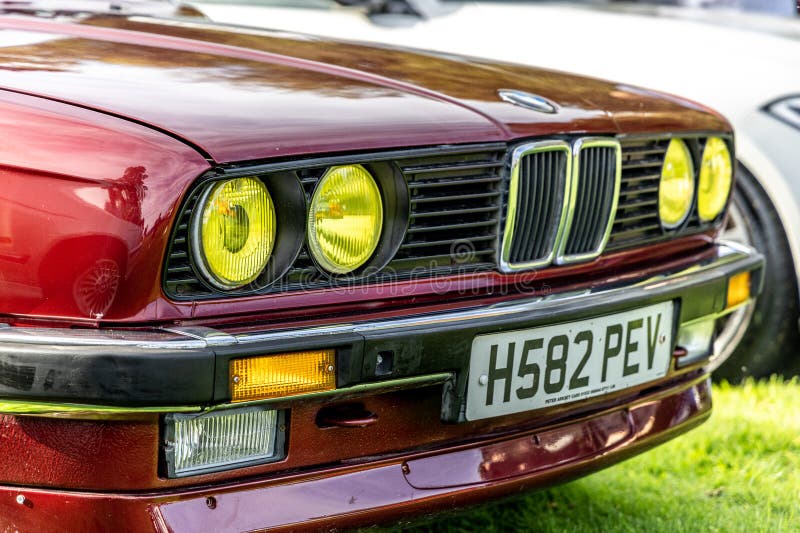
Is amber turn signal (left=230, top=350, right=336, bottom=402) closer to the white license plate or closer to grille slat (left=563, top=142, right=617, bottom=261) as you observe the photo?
the white license plate

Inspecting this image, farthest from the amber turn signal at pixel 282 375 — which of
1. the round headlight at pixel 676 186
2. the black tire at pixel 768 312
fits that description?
the black tire at pixel 768 312

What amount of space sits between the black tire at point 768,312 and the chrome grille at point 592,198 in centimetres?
164

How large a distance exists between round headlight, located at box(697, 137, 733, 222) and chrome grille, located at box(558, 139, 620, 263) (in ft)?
1.49

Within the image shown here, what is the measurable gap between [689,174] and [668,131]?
7.6 inches

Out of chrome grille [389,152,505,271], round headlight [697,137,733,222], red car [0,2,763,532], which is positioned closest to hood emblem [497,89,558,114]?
red car [0,2,763,532]

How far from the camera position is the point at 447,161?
6.74 feet

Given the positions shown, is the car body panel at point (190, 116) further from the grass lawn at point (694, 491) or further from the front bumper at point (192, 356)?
the grass lawn at point (694, 491)

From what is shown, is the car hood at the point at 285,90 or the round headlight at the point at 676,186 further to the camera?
the round headlight at the point at 676,186

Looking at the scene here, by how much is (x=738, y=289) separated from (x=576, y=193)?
0.67 meters

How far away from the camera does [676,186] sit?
8.79 feet

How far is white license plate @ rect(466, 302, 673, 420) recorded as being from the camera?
6.71 feet

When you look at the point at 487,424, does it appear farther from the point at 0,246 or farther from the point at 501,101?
the point at 0,246

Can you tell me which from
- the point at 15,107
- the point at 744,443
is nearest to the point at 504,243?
the point at 15,107

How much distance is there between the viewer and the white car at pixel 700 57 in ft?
12.7
